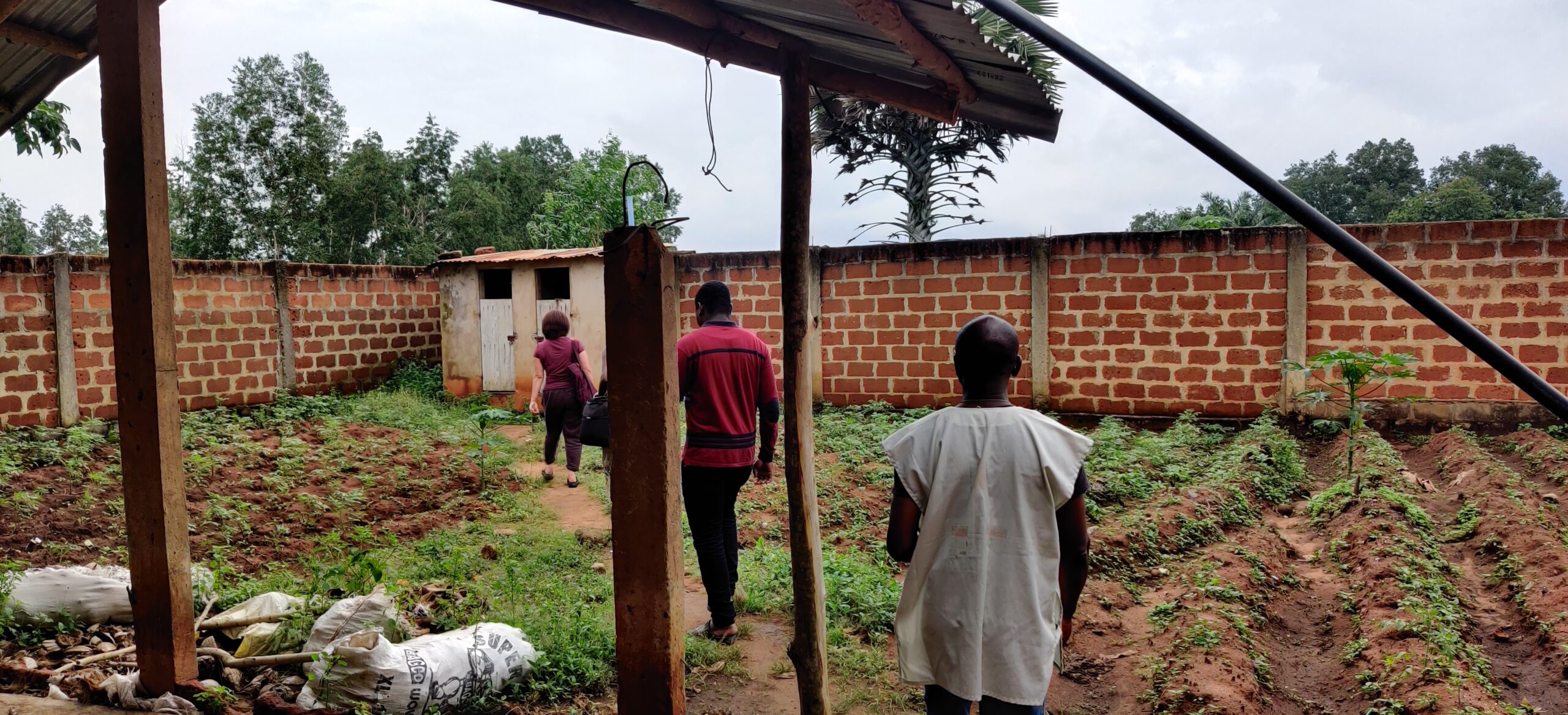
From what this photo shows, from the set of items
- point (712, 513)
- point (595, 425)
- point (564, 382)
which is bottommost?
point (712, 513)

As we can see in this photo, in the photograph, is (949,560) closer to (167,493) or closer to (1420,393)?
(167,493)

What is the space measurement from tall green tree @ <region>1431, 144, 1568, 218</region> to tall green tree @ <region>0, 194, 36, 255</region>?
56370 millimetres

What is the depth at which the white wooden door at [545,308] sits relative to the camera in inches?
475

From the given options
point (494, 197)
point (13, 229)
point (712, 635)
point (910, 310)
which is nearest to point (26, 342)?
point (712, 635)

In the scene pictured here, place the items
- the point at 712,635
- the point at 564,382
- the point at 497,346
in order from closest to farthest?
the point at 712,635
the point at 564,382
the point at 497,346

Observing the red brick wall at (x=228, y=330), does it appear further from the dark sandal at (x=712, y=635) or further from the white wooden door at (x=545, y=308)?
the dark sandal at (x=712, y=635)

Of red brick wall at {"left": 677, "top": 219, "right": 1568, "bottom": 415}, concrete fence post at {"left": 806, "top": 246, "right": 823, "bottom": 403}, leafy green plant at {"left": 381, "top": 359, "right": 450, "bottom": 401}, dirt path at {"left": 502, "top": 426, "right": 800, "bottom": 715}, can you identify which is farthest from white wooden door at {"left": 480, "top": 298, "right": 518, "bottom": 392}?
dirt path at {"left": 502, "top": 426, "right": 800, "bottom": 715}

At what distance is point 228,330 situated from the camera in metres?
10.3

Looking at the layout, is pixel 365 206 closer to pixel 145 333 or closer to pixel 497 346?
pixel 497 346

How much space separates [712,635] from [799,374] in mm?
1835

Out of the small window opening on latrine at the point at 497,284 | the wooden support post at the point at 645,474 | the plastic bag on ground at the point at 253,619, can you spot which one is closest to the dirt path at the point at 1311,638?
the wooden support post at the point at 645,474

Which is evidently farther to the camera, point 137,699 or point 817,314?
point 817,314

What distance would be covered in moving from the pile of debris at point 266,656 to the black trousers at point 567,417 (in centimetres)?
338

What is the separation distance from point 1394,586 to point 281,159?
87.6 ft
